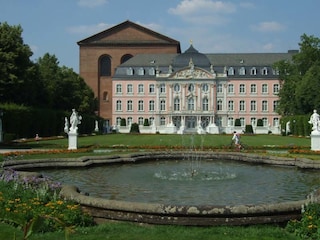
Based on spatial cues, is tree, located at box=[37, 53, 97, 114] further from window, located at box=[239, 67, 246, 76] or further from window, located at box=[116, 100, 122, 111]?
window, located at box=[239, 67, 246, 76]

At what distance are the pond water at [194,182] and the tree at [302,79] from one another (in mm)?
37346

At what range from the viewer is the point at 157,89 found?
76.5 metres

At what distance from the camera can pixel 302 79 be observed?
2116 inches

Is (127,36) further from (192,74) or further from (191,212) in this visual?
Answer: (191,212)

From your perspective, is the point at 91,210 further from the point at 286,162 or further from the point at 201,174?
the point at 286,162

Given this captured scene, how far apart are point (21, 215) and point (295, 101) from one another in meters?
54.4

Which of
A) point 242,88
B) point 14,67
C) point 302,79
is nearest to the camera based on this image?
point 14,67

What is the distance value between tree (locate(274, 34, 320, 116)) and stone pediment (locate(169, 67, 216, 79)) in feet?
44.8

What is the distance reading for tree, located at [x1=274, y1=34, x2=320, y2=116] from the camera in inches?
2015

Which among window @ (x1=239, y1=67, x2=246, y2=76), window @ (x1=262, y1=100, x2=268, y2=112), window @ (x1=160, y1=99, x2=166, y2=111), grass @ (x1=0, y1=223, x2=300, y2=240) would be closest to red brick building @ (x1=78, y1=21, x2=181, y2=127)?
window @ (x1=160, y1=99, x2=166, y2=111)

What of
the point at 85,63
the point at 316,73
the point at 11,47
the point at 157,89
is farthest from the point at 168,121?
the point at 11,47

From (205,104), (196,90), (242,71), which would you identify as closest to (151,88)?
(196,90)

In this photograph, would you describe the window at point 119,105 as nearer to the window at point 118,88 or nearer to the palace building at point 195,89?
the palace building at point 195,89

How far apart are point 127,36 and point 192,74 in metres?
15.5
